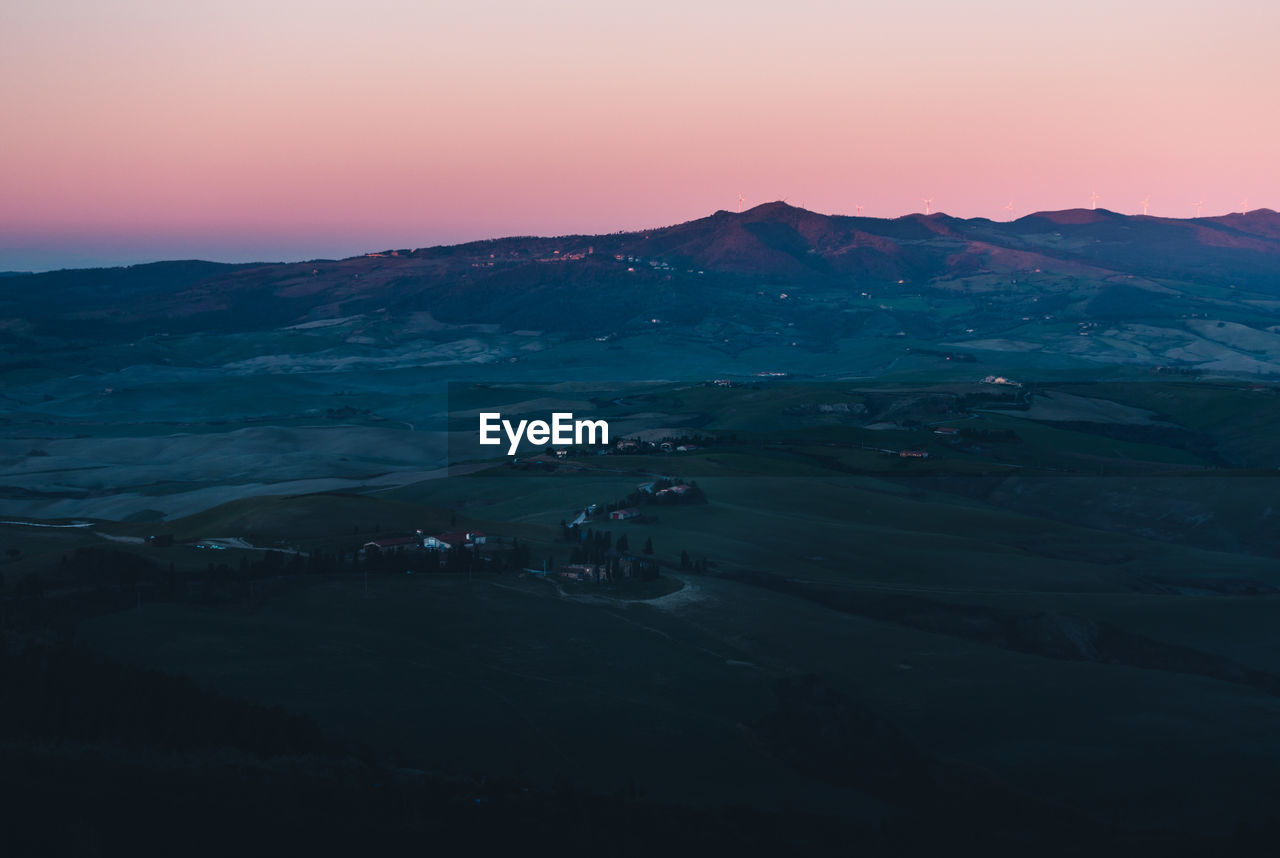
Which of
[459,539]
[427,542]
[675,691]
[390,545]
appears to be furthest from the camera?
[459,539]

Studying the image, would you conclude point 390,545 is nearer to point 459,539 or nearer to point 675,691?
point 459,539

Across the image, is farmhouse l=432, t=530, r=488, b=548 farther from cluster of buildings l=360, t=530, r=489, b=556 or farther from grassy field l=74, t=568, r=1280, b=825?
grassy field l=74, t=568, r=1280, b=825

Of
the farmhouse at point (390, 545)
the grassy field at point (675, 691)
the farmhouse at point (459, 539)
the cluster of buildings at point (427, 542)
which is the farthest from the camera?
the farmhouse at point (459, 539)

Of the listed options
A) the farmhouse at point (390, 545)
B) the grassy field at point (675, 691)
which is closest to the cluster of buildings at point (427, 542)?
the farmhouse at point (390, 545)

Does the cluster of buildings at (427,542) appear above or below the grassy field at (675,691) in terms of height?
above

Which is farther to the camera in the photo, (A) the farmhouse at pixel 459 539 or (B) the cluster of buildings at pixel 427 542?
(A) the farmhouse at pixel 459 539

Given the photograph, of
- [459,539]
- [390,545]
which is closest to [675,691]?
[459,539]

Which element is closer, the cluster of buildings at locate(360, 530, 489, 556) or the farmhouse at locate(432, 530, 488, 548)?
the cluster of buildings at locate(360, 530, 489, 556)

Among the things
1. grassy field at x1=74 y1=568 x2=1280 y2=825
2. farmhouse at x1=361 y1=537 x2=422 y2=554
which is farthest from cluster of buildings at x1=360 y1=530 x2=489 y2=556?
grassy field at x1=74 y1=568 x2=1280 y2=825

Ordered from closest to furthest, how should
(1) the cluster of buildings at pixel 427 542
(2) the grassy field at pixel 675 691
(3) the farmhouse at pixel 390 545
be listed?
(2) the grassy field at pixel 675 691 < (3) the farmhouse at pixel 390 545 < (1) the cluster of buildings at pixel 427 542

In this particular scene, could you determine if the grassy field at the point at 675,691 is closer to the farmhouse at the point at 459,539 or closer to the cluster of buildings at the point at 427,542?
the cluster of buildings at the point at 427,542

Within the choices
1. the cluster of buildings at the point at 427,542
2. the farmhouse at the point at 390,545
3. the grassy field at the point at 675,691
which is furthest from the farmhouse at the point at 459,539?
the grassy field at the point at 675,691
